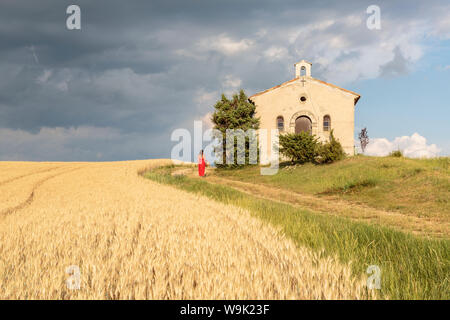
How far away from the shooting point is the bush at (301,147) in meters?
26.8

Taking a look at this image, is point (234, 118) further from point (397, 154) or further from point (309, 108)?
point (397, 154)

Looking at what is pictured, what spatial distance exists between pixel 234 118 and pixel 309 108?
27.9 feet

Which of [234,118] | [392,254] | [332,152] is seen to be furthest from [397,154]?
[392,254]

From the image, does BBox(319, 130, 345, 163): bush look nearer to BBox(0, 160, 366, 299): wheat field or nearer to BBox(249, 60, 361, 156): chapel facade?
BBox(249, 60, 361, 156): chapel facade

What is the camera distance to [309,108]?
3450 cm

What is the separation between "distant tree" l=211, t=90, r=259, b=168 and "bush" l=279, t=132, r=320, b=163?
17.0 ft

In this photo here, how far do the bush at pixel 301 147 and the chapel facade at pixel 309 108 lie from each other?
7.04 m

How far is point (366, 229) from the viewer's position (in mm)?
5887

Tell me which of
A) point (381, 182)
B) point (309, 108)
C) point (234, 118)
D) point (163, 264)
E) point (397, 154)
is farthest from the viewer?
point (309, 108)

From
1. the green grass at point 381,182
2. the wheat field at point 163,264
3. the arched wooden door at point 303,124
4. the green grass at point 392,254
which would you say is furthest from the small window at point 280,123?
the wheat field at point 163,264
